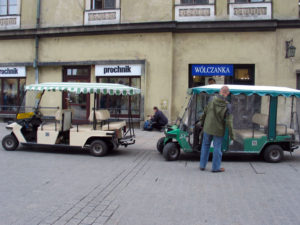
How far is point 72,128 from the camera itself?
8742mm

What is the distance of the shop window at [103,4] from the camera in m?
15.2

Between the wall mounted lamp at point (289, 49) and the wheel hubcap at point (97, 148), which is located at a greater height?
the wall mounted lamp at point (289, 49)

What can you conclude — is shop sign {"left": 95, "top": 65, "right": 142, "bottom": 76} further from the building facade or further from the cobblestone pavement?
the cobblestone pavement

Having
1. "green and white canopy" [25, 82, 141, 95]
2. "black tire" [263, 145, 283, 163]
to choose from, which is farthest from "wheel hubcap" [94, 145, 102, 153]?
"black tire" [263, 145, 283, 163]

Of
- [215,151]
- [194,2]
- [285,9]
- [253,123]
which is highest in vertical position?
[194,2]

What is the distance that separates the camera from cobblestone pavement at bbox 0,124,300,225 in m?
4.12

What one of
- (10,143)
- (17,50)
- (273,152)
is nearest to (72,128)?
(10,143)

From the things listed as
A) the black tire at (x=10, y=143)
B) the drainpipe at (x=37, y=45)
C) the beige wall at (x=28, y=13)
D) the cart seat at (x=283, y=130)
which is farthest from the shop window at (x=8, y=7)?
the cart seat at (x=283, y=130)

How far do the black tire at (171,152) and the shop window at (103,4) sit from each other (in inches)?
389

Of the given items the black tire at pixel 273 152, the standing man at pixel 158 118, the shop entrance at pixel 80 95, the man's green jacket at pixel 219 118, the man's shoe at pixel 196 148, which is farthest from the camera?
the shop entrance at pixel 80 95

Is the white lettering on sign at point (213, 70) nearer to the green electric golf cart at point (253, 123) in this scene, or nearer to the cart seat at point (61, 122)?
the green electric golf cart at point (253, 123)

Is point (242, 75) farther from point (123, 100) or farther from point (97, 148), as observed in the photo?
point (97, 148)

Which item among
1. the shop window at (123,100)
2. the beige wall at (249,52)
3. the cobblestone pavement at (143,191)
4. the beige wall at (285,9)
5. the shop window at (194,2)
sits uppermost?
the shop window at (194,2)

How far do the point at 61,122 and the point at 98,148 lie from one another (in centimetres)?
136
